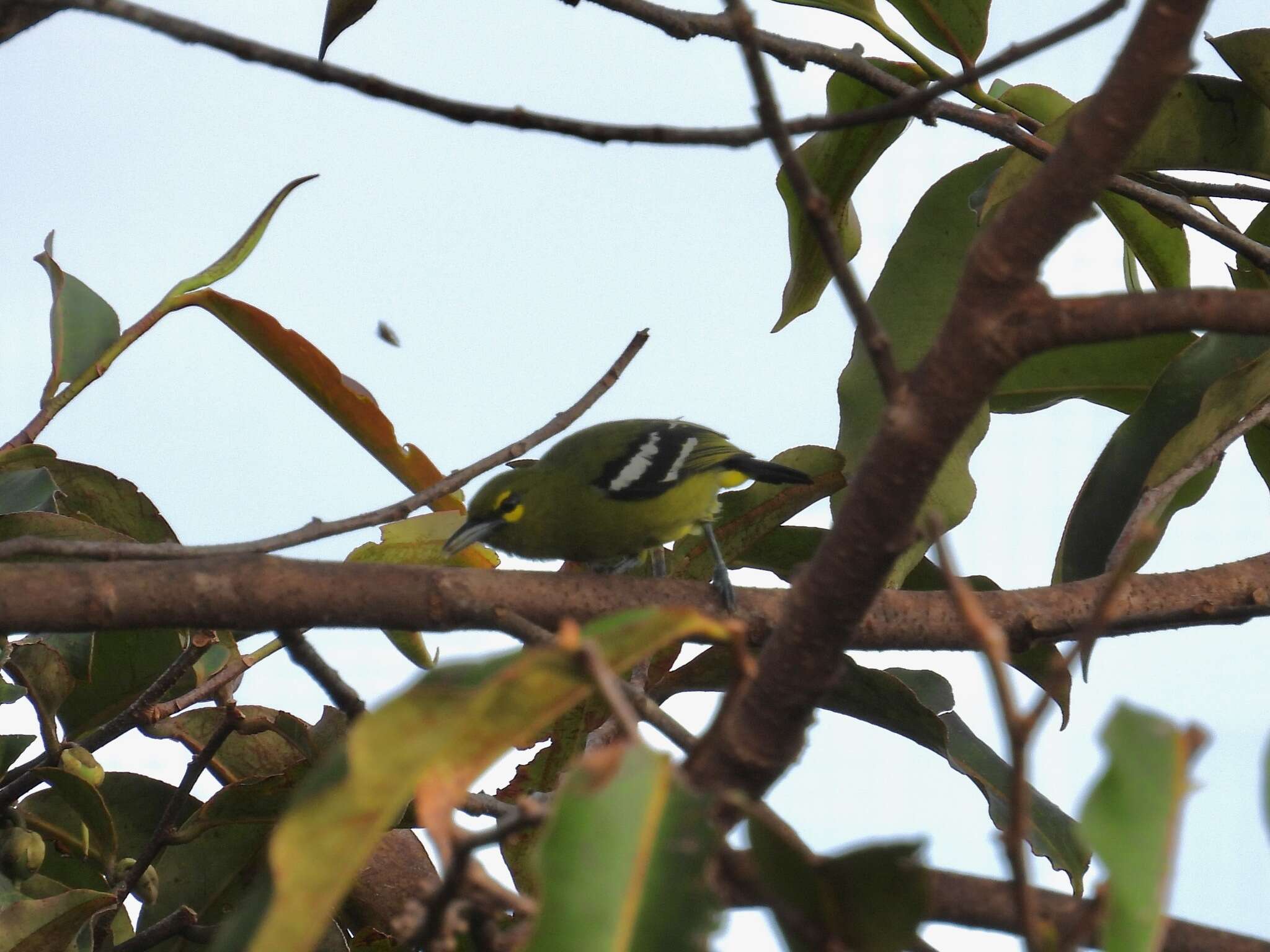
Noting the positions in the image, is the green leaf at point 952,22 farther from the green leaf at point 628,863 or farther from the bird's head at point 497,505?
the green leaf at point 628,863

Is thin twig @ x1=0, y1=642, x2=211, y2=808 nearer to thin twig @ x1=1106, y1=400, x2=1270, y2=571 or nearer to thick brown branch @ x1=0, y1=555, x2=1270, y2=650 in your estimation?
thick brown branch @ x1=0, y1=555, x2=1270, y2=650

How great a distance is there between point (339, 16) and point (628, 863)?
1997 mm

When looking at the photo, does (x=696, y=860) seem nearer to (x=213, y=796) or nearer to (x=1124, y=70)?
(x=1124, y=70)

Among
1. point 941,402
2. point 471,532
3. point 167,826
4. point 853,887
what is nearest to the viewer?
point 853,887

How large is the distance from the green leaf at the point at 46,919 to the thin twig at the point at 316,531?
1.81 feet

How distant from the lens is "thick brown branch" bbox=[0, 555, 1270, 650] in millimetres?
1499

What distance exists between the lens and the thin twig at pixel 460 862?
2.48 feet

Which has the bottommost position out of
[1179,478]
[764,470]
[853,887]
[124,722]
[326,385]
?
[853,887]

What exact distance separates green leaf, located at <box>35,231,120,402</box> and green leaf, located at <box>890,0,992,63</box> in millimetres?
1806

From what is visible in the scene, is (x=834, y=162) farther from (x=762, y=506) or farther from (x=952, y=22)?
(x=762, y=506)

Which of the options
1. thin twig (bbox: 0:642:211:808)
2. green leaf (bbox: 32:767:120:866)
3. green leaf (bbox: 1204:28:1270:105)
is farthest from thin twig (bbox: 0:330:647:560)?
green leaf (bbox: 1204:28:1270:105)

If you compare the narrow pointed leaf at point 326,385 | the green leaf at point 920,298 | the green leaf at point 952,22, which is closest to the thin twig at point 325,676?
the narrow pointed leaf at point 326,385

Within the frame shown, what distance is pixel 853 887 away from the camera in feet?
2.88

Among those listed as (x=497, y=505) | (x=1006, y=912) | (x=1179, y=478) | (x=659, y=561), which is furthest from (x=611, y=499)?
(x=1006, y=912)
